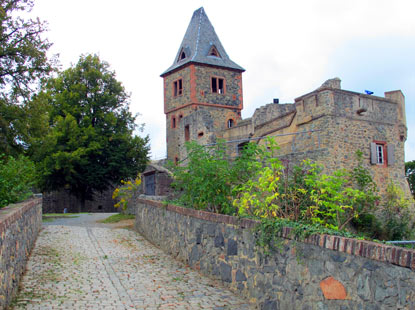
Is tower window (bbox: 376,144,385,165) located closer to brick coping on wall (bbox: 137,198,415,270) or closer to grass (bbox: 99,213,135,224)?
grass (bbox: 99,213,135,224)

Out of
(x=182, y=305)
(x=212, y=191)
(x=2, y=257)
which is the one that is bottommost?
(x=182, y=305)

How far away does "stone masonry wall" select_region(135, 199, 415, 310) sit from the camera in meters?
3.96

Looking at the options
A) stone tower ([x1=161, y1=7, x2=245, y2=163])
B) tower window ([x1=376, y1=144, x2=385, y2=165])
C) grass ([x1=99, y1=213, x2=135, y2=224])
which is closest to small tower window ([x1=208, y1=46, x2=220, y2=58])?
stone tower ([x1=161, y1=7, x2=245, y2=163])

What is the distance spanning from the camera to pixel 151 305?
21.7 feet

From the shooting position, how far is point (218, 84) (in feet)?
136

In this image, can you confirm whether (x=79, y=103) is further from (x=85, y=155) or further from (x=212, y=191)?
(x=212, y=191)

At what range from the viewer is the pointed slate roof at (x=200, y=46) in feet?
134

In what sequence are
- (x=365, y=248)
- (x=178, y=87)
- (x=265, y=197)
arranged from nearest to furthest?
(x=365, y=248) < (x=265, y=197) < (x=178, y=87)

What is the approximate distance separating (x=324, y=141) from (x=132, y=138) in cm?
1482

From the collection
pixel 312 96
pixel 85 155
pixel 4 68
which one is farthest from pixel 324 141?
pixel 85 155

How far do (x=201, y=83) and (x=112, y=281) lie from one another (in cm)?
3327

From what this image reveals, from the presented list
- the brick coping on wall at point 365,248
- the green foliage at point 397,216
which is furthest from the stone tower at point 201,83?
the brick coping on wall at point 365,248

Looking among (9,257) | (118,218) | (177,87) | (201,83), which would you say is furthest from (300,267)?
(177,87)

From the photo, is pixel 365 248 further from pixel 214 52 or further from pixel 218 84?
pixel 214 52
